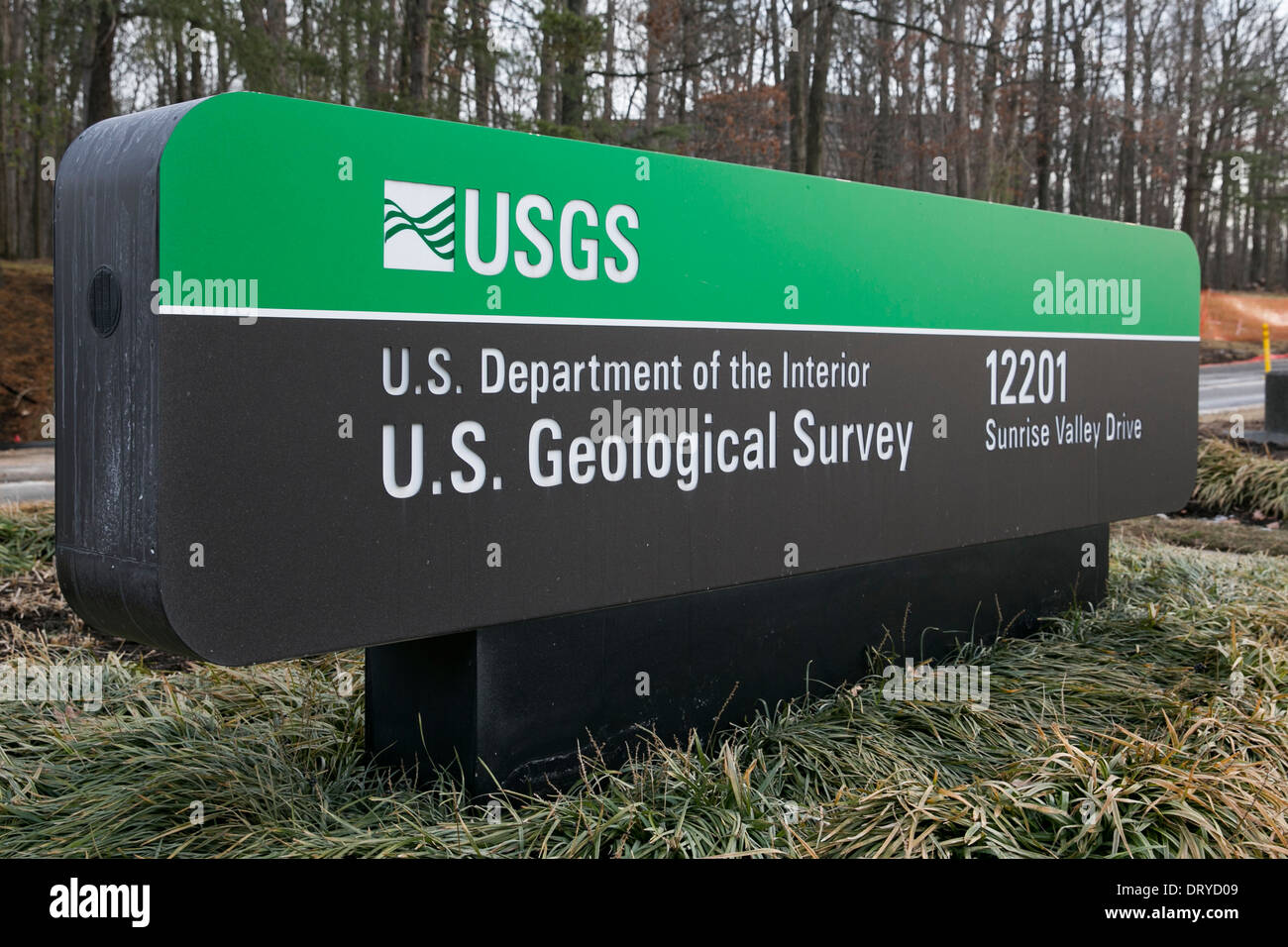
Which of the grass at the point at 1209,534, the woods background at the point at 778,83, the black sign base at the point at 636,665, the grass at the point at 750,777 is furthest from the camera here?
the woods background at the point at 778,83

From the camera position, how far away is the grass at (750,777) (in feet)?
10.7

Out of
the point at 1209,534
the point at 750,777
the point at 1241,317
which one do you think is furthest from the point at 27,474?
the point at 1241,317

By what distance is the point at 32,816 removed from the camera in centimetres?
346

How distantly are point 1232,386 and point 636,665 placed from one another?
62.1 feet

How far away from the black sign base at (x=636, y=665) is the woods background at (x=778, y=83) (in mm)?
5568

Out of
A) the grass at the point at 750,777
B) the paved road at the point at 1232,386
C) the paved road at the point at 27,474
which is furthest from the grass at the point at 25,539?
the paved road at the point at 1232,386

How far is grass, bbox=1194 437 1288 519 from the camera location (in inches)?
379

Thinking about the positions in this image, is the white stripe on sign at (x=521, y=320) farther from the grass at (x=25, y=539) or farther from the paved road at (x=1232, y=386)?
the paved road at (x=1232, y=386)

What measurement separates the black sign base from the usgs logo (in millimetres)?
1043

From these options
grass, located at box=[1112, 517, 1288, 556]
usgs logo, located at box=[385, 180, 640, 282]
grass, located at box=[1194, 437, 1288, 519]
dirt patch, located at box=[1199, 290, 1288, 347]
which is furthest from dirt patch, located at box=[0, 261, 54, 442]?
dirt patch, located at box=[1199, 290, 1288, 347]

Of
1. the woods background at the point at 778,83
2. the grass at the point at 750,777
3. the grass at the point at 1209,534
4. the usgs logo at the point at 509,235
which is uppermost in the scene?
the woods background at the point at 778,83

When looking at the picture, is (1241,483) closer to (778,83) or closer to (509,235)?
(509,235)

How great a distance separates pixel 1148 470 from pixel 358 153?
179 inches

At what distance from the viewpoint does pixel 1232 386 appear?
20000 mm
